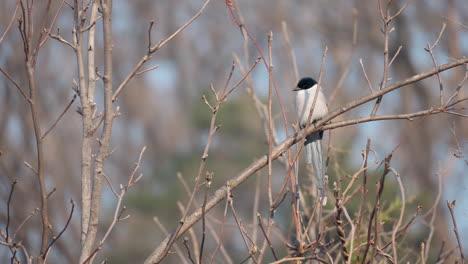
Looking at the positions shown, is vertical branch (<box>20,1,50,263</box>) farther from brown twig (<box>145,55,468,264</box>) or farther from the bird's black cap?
the bird's black cap

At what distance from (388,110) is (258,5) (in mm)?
4047

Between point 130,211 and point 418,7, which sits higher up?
point 418,7

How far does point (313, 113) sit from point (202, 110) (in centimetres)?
1213

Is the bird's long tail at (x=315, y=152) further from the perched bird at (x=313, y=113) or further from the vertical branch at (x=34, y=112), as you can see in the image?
the vertical branch at (x=34, y=112)

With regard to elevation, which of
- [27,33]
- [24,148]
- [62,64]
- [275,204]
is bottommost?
[275,204]

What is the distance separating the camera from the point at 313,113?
3.73 metres

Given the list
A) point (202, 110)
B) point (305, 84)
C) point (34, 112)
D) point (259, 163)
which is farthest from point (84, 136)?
point (202, 110)

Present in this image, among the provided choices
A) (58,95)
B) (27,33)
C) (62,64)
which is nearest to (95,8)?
(27,33)

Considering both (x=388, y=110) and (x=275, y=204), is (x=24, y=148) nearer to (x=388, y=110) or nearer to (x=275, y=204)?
(x=275, y=204)

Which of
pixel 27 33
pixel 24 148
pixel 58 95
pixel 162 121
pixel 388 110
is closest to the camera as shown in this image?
pixel 27 33

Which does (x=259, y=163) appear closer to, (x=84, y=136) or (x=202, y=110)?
(x=84, y=136)

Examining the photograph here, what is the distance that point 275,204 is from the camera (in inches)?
66.5

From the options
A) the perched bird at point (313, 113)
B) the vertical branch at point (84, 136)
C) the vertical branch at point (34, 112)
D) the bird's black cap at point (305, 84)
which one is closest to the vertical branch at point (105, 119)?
the vertical branch at point (84, 136)

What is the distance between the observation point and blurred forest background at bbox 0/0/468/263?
7859 mm
